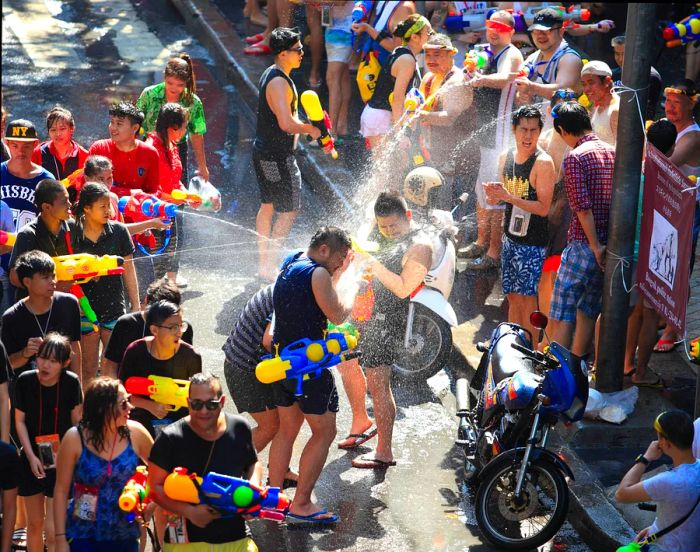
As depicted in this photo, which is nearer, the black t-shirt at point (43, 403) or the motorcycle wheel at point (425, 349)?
the black t-shirt at point (43, 403)

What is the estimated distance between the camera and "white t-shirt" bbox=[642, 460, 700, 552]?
226 inches

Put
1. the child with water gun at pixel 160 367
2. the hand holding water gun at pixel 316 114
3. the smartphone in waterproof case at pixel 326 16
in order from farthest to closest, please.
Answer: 1. the smartphone in waterproof case at pixel 326 16
2. the hand holding water gun at pixel 316 114
3. the child with water gun at pixel 160 367

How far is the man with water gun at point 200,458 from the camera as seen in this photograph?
5.64 m

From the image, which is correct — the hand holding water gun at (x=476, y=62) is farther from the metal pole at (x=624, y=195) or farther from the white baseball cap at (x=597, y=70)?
the metal pole at (x=624, y=195)

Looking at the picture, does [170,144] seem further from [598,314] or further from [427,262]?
[598,314]

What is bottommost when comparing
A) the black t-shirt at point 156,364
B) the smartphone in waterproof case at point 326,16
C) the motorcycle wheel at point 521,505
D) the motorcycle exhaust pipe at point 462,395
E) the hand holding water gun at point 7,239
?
the motorcycle exhaust pipe at point 462,395

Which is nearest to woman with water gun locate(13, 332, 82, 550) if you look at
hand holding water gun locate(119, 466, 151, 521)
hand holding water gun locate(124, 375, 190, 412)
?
hand holding water gun locate(124, 375, 190, 412)

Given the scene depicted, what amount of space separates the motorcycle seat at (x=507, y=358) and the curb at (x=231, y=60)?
425cm

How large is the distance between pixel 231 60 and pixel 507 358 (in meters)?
9.02

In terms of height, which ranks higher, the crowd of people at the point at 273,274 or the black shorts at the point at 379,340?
the crowd of people at the point at 273,274

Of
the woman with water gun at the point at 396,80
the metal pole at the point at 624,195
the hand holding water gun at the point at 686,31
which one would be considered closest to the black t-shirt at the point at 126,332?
the metal pole at the point at 624,195

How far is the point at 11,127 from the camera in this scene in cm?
864

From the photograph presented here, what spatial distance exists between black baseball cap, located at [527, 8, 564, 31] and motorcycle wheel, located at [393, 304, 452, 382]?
3115mm

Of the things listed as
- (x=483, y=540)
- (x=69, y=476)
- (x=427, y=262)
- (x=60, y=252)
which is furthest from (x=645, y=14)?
(x=69, y=476)
